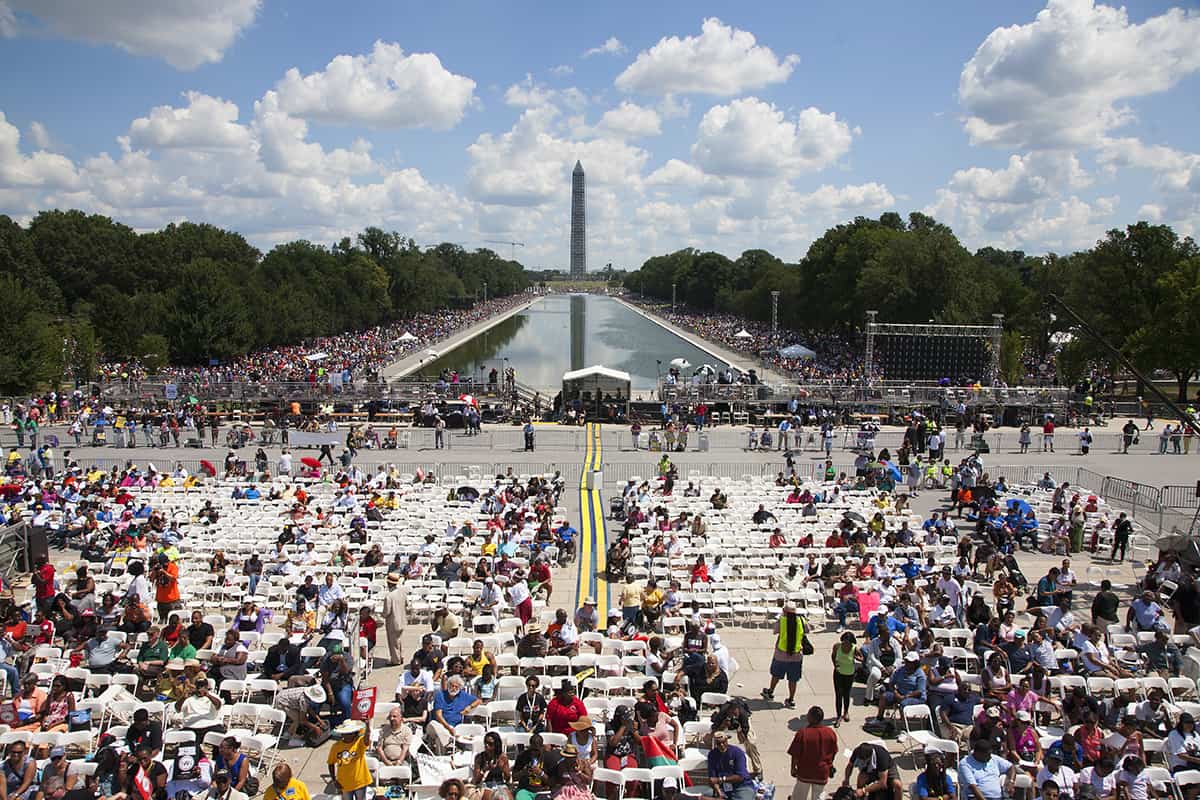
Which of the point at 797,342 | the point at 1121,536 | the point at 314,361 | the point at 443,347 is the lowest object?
the point at 1121,536

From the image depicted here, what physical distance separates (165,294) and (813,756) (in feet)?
270

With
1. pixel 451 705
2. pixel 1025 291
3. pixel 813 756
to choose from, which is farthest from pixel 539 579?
pixel 1025 291

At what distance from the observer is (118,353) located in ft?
226

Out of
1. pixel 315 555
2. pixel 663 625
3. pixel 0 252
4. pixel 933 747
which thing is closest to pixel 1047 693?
pixel 933 747

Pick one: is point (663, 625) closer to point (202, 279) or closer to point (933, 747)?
point (933, 747)

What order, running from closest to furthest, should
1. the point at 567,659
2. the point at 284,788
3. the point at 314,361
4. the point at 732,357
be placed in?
1. the point at 284,788
2. the point at 567,659
3. the point at 314,361
4. the point at 732,357

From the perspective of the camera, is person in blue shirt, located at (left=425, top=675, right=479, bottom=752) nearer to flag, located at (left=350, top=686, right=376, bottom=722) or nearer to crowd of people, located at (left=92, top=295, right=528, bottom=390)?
flag, located at (left=350, top=686, right=376, bottom=722)

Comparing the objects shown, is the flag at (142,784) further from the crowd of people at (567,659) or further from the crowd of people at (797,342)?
the crowd of people at (797,342)

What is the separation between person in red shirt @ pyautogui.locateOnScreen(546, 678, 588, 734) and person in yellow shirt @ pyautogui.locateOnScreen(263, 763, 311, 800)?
2.72 metres

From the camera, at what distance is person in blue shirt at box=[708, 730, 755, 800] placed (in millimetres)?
8570

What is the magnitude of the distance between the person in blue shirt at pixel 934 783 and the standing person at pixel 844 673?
7.28ft

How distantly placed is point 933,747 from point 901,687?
1.85 metres

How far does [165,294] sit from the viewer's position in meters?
78.8

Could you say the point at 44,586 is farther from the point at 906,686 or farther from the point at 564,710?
the point at 906,686
